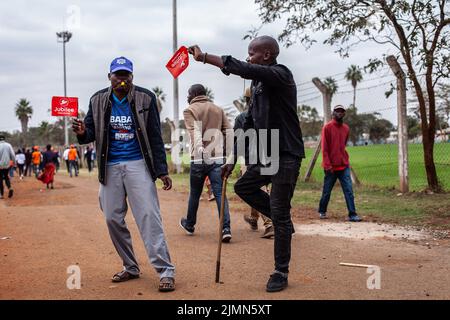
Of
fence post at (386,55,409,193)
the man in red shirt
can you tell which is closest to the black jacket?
the man in red shirt

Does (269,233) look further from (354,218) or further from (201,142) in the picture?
(354,218)

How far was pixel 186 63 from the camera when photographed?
5.10 metres

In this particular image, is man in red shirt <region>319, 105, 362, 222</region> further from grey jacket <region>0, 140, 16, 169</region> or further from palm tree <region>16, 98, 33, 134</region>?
palm tree <region>16, 98, 33, 134</region>

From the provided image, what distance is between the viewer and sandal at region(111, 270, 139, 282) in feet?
16.5

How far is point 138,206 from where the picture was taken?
4.87 m

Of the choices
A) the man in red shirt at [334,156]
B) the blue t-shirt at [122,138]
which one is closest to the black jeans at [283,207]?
the blue t-shirt at [122,138]

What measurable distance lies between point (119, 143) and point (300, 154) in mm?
1614

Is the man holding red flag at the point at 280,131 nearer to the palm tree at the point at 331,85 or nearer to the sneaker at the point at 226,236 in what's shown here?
the sneaker at the point at 226,236

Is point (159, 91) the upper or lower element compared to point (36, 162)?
upper

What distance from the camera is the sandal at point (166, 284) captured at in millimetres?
4656

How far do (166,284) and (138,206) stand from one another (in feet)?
2.36

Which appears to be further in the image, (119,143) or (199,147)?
(199,147)
